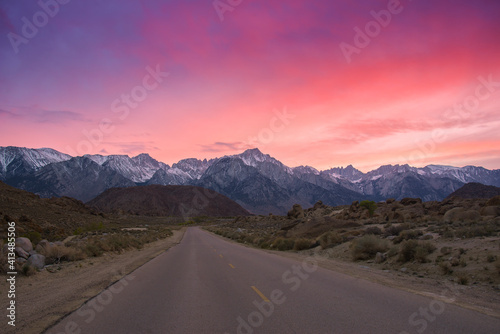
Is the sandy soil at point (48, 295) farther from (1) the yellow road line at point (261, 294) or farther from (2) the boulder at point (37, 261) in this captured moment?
(1) the yellow road line at point (261, 294)

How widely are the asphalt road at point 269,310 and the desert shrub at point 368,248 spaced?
719 centimetres

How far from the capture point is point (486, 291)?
9.74m

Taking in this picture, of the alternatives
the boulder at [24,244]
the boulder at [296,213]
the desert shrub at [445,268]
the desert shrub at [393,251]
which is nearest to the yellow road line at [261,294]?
the desert shrub at [445,268]

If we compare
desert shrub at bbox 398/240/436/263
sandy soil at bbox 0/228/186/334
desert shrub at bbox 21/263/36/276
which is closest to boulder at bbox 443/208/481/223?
desert shrub at bbox 398/240/436/263

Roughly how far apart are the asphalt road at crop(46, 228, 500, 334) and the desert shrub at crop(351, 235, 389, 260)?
7.19 metres

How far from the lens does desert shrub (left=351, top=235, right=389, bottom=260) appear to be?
59.7 feet

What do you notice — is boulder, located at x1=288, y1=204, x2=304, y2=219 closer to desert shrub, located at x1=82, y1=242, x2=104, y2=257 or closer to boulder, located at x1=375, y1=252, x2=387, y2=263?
desert shrub, located at x1=82, y1=242, x2=104, y2=257

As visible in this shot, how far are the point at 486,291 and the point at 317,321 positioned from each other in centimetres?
641

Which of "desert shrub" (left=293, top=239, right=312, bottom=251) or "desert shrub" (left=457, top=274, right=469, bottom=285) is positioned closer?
"desert shrub" (left=457, top=274, right=469, bottom=285)

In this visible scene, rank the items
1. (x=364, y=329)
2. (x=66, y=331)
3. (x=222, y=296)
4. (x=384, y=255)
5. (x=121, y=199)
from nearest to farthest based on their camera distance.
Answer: (x=364, y=329), (x=66, y=331), (x=222, y=296), (x=384, y=255), (x=121, y=199)

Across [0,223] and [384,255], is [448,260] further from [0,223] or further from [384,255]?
[0,223]

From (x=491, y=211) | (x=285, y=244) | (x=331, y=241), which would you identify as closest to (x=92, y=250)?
(x=285, y=244)

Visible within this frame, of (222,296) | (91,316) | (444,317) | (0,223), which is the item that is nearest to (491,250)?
(444,317)

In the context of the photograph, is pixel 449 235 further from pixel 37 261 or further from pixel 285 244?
pixel 37 261
